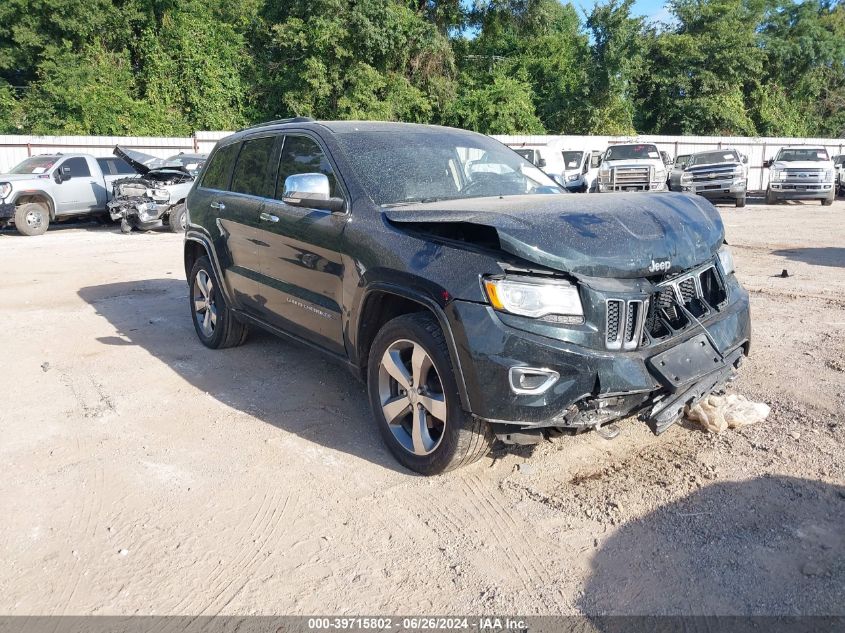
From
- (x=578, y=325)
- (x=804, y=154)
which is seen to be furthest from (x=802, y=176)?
(x=578, y=325)

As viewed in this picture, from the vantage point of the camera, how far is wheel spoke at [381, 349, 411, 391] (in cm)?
355

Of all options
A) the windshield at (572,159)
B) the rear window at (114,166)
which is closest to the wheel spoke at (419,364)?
the rear window at (114,166)

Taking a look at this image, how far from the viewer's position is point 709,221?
376 centimetres

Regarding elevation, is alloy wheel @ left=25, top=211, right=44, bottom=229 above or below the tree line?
below

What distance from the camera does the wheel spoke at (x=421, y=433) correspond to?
3508mm

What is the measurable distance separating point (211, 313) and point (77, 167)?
13.3 m

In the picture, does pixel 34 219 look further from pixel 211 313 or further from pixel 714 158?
pixel 714 158

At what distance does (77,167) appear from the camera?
1686 centimetres

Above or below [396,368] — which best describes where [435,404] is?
below

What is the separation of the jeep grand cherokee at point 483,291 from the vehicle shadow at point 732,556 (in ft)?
1.63

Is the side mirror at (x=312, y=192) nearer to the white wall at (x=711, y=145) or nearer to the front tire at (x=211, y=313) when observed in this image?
the front tire at (x=211, y=313)

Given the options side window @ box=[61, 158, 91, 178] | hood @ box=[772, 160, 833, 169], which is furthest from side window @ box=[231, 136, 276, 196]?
hood @ box=[772, 160, 833, 169]

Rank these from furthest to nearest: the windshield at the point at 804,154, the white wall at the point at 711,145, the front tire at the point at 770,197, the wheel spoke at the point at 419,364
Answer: the white wall at the point at 711,145
the front tire at the point at 770,197
the windshield at the point at 804,154
the wheel spoke at the point at 419,364

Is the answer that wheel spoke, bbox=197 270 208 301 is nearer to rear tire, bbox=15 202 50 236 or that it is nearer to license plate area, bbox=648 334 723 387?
license plate area, bbox=648 334 723 387
